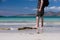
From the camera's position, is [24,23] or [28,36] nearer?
[28,36]

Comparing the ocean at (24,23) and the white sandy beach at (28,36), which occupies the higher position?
the white sandy beach at (28,36)

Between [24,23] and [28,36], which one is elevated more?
[28,36]

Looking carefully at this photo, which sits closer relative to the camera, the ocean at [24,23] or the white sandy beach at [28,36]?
the white sandy beach at [28,36]

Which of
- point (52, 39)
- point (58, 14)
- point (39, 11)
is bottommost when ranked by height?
point (58, 14)

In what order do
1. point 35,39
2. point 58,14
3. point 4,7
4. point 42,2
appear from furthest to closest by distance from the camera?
point 58,14, point 4,7, point 42,2, point 35,39

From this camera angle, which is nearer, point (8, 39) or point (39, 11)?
point (8, 39)

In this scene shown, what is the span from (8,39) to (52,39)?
2.51ft

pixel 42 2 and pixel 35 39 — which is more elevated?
pixel 42 2

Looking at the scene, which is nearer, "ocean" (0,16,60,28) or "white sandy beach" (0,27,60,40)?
"white sandy beach" (0,27,60,40)

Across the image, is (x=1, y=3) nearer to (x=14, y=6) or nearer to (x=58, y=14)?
(x=14, y=6)

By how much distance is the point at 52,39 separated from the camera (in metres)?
4.05

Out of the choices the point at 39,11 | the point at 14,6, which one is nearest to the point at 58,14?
the point at 14,6

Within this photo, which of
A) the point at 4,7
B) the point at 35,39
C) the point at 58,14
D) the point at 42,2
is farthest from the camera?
the point at 58,14

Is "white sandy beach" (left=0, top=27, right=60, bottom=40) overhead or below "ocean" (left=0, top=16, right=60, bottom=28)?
overhead
